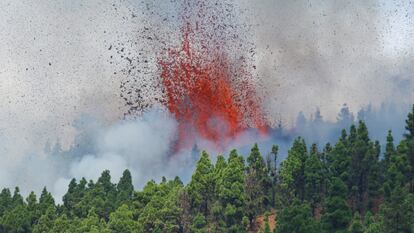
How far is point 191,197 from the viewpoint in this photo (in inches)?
3415

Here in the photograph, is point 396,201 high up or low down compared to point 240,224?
down

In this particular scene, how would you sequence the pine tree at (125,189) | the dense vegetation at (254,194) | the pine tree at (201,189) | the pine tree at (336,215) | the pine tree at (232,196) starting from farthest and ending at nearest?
the pine tree at (125,189) < the pine tree at (201,189) < the pine tree at (232,196) < the dense vegetation at (254,194) < the pine tree at (336,215)

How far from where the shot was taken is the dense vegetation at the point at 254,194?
7950 centimetres

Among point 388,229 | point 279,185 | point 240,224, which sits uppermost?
point 279,185

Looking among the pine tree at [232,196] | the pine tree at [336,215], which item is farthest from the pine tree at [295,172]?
the pine tree at [336,215]


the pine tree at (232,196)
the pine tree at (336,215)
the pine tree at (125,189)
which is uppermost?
the pine tree at (125,189)

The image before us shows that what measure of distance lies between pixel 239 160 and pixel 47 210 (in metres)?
25.8

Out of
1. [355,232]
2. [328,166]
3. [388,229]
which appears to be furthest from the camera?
[328,166]

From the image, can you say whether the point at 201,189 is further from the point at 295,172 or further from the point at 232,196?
the point at 295,172

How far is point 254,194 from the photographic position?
8888 cm

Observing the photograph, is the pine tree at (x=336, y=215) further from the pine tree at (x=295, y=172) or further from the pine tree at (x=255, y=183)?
the pine tree at (x=255, y=183)

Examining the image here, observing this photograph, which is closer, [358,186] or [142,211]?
[358,186]

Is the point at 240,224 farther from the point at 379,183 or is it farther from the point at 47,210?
the point at 47,210

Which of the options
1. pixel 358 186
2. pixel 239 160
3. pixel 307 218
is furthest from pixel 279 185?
pixel 307 218
